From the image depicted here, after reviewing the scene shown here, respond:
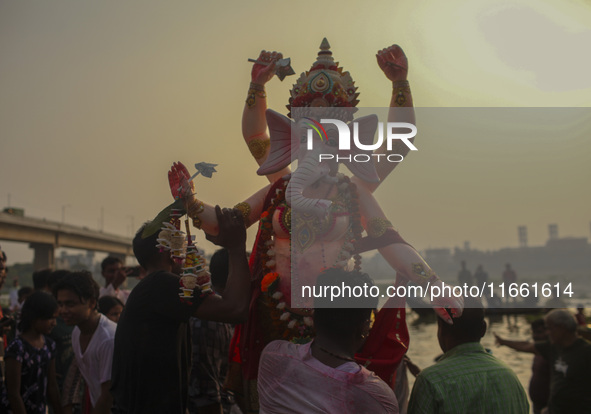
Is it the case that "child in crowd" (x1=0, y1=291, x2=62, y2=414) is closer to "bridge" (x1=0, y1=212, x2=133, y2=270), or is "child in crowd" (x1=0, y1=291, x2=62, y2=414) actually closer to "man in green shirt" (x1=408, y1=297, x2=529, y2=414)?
"man in green shirt" (x1=408, y1=297, x2=529, y2=414)

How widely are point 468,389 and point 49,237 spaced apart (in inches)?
1413

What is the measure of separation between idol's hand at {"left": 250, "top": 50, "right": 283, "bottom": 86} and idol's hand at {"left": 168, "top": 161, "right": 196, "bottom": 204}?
3.26 feet

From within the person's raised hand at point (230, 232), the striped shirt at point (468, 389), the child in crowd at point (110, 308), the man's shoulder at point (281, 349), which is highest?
the person's raised hand at point (230, 232)

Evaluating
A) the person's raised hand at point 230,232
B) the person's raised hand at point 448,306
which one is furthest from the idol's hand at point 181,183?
the person's raised hand at point 448,306

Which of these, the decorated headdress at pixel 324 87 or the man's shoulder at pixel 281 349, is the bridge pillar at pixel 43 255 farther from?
the man's shoulder at pixel 281 349

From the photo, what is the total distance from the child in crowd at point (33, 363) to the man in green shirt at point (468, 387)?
300 centimetres

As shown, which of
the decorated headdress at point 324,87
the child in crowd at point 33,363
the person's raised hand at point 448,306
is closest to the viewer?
the person's raised hand at point 448,306

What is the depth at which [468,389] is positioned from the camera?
109 inches

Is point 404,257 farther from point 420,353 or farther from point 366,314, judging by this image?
point 420,353

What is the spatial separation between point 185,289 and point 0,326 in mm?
2634

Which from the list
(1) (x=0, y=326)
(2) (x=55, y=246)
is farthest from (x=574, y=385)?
(2) (x=55, y=246)

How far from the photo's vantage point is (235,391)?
12.9 feet

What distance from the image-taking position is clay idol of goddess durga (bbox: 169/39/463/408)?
3.62m

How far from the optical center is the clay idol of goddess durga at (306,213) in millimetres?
3619
